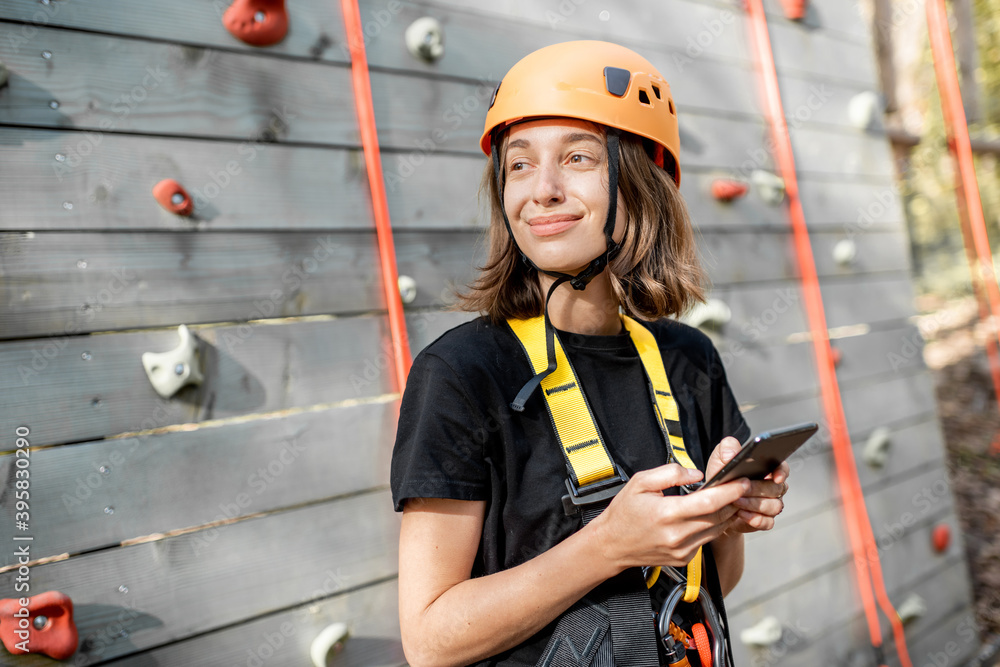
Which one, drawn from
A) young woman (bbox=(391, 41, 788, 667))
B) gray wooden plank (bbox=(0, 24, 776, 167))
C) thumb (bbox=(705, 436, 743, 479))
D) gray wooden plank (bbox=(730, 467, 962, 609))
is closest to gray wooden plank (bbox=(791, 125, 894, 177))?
gray wooden plank (bbox=(730, 467, 962, 609))

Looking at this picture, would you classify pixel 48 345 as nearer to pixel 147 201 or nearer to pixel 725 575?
pixel 147 201

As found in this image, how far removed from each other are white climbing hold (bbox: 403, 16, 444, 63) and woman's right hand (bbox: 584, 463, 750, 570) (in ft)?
5.56

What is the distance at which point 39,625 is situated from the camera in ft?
5.03

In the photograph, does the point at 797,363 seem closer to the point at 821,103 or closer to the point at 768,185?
the point at 768,185

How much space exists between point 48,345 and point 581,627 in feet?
4.70

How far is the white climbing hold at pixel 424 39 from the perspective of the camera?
2217 mm

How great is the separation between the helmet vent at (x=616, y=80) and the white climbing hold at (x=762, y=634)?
7.81 feet

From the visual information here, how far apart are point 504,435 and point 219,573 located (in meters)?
0.99

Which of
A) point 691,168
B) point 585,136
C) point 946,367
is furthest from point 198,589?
point 946,367

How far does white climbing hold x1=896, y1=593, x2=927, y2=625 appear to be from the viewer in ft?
11.3

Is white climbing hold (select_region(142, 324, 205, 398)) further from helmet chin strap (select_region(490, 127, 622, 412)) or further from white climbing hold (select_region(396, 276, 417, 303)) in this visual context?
helmet chin strap (select_region(490, 127, 622, 412))

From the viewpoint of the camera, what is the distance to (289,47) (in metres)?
2.03

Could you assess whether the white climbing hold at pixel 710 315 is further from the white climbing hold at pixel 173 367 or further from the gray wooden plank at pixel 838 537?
the white climbing hold at pixel 173 367

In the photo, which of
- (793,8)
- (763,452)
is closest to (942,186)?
(793,8)
